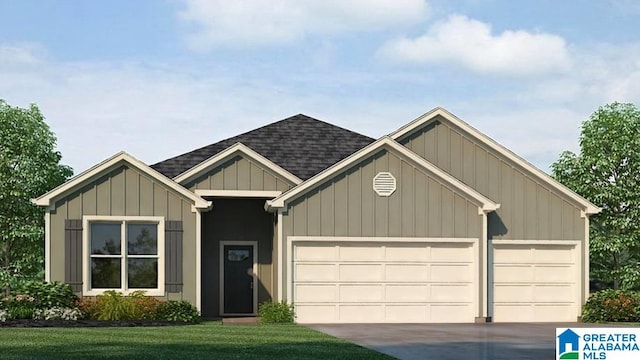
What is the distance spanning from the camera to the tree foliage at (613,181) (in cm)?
3453

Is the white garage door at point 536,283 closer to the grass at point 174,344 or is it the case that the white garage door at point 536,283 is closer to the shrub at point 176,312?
the grass at point 174,344

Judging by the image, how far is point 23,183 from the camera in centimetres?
3806

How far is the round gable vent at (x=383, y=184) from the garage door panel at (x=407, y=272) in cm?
197

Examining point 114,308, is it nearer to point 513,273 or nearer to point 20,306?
point 20,306

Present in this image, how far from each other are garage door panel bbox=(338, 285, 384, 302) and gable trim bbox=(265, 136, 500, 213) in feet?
9.25

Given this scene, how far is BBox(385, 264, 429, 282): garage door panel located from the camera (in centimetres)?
2698

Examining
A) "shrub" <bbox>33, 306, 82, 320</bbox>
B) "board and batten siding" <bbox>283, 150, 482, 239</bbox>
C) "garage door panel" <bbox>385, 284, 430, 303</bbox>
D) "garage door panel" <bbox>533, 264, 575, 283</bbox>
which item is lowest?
"shrub" <bbox>33, 306, 82, 320</bbox>

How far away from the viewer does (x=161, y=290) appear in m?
25.9

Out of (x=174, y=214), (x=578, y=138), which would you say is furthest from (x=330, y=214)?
(x=578, y=138)

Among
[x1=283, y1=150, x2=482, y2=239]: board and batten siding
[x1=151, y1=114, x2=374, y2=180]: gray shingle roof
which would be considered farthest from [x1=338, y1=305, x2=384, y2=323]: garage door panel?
[x1=151, y1=114, x2=374, y2=180]: gray shingle roof

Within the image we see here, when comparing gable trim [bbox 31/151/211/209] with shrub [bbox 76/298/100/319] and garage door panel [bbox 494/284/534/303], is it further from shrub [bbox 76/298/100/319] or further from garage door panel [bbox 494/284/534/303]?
garage door panel [bbox 494/284/534/303]

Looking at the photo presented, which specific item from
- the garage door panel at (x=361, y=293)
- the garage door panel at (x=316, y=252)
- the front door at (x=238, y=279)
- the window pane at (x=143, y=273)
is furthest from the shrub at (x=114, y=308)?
the garage door panel at (x=361, y=293)

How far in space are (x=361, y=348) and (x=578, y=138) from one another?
20.5 m
